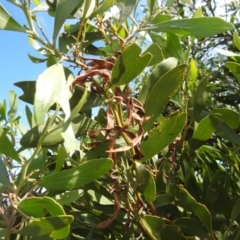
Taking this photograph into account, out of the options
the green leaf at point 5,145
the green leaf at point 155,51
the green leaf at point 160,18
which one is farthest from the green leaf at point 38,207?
the green leaf at point 160,18

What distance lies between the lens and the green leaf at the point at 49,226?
54 cm

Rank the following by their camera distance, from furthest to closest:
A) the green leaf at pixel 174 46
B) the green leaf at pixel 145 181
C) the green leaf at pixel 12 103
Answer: the green leaf at pixel 12 103 < the green leaf at pixel 174 46 < the green leaf at pixel 145 181

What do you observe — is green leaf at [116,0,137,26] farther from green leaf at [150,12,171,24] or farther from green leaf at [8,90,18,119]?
green leaf at [8,90,18,119]

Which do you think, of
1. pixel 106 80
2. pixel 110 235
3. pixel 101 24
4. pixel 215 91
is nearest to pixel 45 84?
pixel 106 80

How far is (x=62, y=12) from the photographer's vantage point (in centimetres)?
67

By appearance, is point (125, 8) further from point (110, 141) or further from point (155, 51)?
point (110, 141)

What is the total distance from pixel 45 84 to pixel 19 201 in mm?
160

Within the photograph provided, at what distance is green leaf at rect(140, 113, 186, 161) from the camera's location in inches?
25.7

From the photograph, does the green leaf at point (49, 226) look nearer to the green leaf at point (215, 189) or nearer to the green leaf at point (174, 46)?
the green leaf at point (215, 189)

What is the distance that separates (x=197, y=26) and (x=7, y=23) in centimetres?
32

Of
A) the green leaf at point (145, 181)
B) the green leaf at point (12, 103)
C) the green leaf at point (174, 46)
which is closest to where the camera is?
the green leaf at point (145, 181)

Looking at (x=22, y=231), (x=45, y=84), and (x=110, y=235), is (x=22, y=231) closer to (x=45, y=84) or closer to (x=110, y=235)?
(x=45, y=84)

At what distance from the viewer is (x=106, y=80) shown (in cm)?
68

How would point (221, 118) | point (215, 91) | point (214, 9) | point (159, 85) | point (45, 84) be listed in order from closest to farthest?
1. point (45, 84)
2. point (159, 85)
3. point (221, 118)
4. point (215, 91)
5. point (214, 9)
